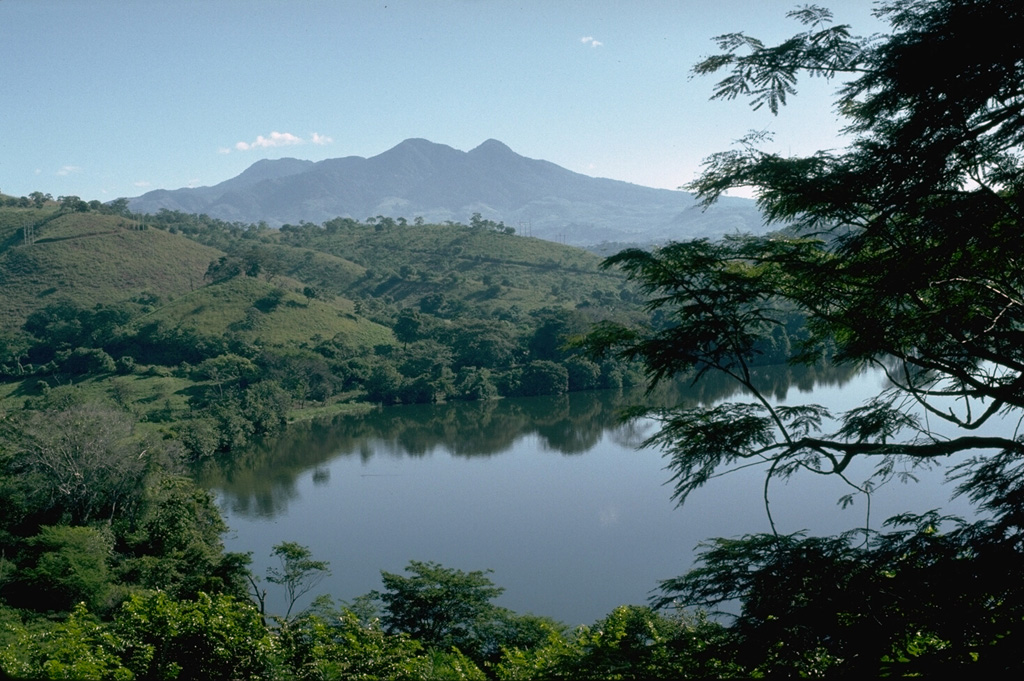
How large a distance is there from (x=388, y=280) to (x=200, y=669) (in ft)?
135

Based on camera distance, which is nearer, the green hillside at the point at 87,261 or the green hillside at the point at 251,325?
the green hillside at the point at 251,325

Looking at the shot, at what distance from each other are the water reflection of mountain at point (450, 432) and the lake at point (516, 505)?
0.28ft

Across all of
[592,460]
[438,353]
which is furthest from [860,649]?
[438,353]

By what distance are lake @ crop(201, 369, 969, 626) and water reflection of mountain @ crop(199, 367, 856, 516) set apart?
85 millimetres

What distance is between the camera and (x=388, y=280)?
147 ft

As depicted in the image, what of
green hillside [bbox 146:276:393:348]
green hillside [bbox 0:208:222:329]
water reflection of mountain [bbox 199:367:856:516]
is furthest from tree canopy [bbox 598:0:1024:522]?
green hillside [bbox 0:208:222:329]

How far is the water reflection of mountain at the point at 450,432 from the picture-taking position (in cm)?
1834

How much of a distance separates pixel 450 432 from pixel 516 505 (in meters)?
7.76

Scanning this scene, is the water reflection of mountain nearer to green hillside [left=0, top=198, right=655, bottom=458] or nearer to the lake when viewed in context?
the lake

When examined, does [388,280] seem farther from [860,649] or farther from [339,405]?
[860,649]

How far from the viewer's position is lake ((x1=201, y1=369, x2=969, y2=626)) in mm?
11688

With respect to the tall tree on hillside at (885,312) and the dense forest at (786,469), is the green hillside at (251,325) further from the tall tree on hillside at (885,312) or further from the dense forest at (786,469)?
the tall tree on hillside at (885,312)

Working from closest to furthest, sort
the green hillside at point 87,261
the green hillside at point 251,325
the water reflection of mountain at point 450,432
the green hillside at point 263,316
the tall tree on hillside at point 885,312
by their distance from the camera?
the tall tree on hillside at point 885,312
the water reflection of mountain at point 450,432
the green hillside at point 251,325
the green hillside at point 263,316
the green hillside at point 87,261

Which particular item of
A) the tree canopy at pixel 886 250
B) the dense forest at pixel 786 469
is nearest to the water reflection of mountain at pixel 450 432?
the dense forest at pixel 786 469
